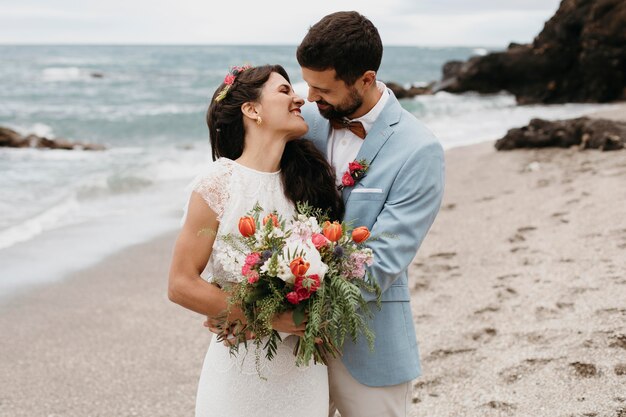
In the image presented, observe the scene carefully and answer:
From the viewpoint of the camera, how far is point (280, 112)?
2.91m

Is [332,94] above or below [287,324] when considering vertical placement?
above

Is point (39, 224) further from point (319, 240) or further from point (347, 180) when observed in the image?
point (319, 240)

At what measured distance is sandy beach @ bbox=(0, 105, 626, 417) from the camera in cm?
454

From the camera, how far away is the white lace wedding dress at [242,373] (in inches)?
108

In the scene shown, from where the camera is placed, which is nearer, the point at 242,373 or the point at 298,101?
the point at 242,373

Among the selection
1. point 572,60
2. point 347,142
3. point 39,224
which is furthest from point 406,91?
point 347,142

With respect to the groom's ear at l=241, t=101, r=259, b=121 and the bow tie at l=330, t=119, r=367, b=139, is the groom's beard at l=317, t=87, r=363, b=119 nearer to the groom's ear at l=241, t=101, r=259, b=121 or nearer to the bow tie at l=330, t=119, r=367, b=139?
the bow tie at l=330, t=119, r=367, b=139

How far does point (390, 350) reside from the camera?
9.44ft

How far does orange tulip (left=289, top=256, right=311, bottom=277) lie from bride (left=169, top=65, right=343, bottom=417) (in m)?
0.25

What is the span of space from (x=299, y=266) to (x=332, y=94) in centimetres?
99

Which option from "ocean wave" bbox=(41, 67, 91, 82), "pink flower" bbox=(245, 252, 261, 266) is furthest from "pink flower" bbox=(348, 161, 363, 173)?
"ocean wave" bbox=(41, 67, 91, 82)

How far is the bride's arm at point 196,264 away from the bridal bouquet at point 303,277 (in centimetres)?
15

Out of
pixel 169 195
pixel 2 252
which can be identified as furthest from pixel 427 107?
pixel 2 252

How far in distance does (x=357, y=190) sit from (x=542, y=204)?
6683 mm
